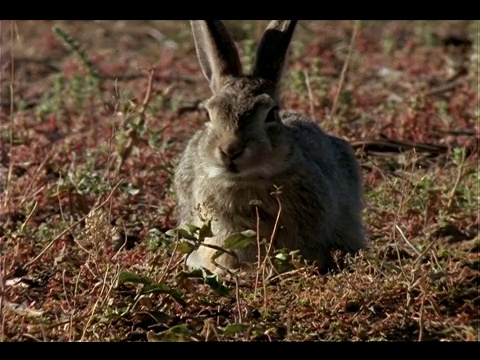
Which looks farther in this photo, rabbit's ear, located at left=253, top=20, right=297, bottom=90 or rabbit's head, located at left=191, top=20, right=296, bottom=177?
rabbit's ear, located at left=253, top=20, right=297, bottom=90

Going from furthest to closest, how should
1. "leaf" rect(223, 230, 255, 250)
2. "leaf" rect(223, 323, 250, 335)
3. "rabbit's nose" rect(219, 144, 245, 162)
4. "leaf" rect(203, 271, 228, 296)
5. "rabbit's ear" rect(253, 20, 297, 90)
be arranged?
"rabbit's ear" rect(253, 20, 297, 90) < "rabbit's nose" rect(219, 144, 245, 162) < "leaf" rect(223, 230, 255, 250) < "leaf" rect(203, 271, 228, 296) < "leaf" rect(223, 323, 250, 335)

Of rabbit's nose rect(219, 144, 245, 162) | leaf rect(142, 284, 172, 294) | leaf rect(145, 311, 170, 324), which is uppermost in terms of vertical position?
rabbit's nose rect(219, 144, 245, 162)

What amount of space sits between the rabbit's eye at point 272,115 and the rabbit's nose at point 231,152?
0.37 metres

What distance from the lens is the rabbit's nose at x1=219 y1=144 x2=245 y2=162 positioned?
5.44 m

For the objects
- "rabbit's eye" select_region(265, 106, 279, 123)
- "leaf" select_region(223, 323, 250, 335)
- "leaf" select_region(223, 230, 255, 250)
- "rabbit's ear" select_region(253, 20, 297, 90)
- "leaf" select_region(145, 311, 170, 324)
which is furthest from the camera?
"rabbit's ear" select_region(253, 20, 297, 90)

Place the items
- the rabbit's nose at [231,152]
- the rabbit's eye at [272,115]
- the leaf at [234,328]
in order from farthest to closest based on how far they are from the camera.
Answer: the rabbit's eye at [272,115], the rabbit's nose at [231,152], the leaf at [234,328]

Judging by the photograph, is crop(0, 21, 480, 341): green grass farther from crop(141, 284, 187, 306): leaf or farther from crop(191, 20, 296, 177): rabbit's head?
crop(191, 20, 296, 177): rabbit's head

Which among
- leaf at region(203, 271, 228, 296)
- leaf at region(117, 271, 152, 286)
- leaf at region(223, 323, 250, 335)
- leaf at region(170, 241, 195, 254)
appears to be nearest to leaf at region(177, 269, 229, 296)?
leaf at region(203, 271, 228, 296)

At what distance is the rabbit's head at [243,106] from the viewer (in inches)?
218

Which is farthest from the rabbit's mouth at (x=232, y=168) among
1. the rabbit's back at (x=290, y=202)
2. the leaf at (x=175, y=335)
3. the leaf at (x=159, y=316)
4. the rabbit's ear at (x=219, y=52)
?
the leaf at (x=175, y=335)

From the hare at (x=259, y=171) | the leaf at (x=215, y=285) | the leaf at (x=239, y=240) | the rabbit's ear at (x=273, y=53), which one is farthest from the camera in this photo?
the rabbit's ear at (x=273, y=53)

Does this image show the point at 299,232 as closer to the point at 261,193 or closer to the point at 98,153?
the point at 261,193

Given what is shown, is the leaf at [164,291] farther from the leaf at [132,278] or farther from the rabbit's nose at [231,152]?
the rabbit's nose at [231,152]

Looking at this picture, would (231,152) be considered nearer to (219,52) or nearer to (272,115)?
(272,115)
